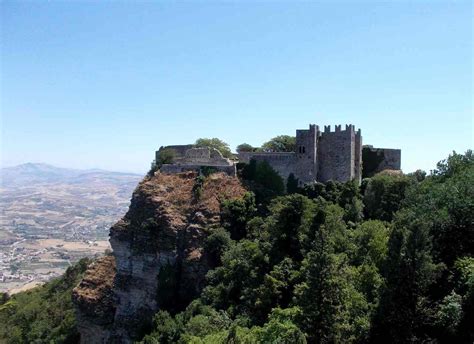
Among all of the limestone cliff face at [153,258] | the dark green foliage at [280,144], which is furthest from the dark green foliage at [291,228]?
the dark green foliage at [280,144]

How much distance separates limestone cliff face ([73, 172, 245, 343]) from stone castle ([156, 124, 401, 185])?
4241 millimetres

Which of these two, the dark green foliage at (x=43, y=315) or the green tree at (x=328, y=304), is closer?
the green tree at (x=328, y=304)

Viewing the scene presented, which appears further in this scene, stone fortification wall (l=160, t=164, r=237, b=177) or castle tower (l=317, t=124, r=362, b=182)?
stone fortification wall (l=160, t=164, r=237, b=177)

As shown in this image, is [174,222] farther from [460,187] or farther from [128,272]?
[460,187]

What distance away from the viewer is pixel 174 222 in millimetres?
47281

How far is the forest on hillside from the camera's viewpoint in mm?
24719

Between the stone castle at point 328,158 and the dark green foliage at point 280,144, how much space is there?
975 centimetres

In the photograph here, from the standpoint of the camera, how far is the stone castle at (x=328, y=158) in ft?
155

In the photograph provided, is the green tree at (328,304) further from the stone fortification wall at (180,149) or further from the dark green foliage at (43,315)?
the dark green foliage at (43,315)

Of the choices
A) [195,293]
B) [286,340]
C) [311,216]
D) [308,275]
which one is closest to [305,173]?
[311,216]

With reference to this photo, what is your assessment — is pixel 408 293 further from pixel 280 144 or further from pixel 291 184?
pixel 280 144

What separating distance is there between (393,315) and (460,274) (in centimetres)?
453

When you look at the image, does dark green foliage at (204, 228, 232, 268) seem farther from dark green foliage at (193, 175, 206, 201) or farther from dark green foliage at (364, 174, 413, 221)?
dark green foliage at (364, 174, 413, 221)

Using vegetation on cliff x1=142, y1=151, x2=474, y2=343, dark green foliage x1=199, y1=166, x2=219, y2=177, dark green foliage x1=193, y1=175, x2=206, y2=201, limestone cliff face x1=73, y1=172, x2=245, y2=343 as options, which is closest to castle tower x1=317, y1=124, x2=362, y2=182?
vegetation on cliff x1=142, y1=151, x2=474, y2=343
